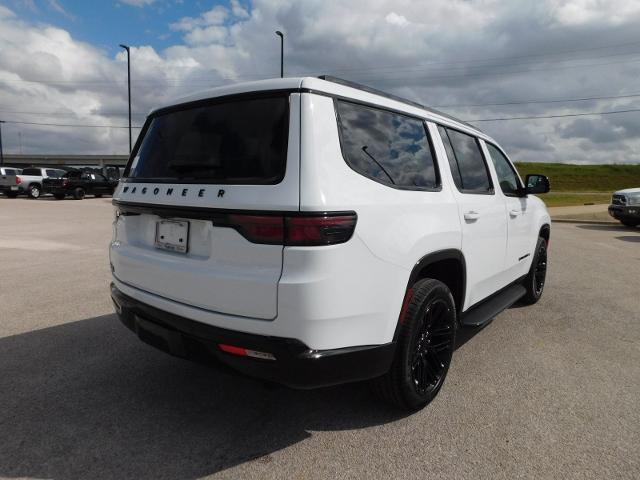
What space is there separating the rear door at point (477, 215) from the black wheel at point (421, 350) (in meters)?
0.48

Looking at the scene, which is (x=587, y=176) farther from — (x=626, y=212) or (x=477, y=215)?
(x=477, y=215)

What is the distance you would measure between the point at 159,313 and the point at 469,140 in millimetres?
2738

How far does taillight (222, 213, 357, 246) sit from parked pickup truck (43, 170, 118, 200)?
991 inches

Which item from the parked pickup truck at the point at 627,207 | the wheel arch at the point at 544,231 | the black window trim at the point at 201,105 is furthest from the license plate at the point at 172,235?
the parked pickup truck at the point at 627,207

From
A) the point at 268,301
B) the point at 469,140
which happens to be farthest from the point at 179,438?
the point at 469,140

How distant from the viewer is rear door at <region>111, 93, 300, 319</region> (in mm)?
2166

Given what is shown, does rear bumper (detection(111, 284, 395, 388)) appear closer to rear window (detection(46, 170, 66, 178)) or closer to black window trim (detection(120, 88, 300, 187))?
black window trim (detection(120, 88, 300, 187))

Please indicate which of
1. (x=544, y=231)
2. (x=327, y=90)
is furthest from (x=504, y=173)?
(x=327, y=90)

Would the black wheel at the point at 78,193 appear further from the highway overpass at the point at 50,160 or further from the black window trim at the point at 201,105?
the highway overpass at the point at 50,160

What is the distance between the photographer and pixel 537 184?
189 inches

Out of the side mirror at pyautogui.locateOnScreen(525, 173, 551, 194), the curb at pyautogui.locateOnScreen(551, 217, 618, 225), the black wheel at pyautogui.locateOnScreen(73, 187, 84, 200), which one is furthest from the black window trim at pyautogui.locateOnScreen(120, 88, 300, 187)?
the black wheel at pyautogui.locateOnScreen(73, 187, 84, 200)

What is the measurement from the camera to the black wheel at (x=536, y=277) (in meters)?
5.11

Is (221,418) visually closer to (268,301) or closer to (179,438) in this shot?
(179,438)

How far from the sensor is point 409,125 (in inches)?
116
